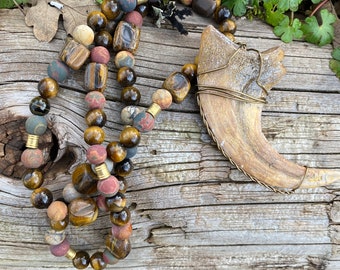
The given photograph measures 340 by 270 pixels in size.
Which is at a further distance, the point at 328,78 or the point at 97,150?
the point at 328,78

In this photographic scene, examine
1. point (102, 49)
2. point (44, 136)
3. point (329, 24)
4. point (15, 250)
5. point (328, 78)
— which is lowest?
point (15, 250)

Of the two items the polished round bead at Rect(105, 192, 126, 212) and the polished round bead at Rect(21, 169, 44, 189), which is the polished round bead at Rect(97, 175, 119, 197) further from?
the polished round bead at Rect(21, 169, 44, 189)

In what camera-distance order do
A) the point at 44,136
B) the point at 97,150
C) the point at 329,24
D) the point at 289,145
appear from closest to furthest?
the point at 97,150 < the point at 44,136 < the point at 289,145 < the point at 329,24

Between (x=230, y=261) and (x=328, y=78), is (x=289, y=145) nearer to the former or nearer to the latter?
(x=328, y=78)

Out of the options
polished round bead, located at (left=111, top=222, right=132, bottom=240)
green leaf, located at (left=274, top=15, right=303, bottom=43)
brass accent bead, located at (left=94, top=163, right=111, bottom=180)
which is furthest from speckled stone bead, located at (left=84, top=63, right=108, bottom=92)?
green leaf, located at (left=274, top=15, right=303, bottom=43)

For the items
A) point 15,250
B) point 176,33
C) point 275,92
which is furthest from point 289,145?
point 15,250

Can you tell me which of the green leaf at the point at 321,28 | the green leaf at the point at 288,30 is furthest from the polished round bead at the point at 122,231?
the green leaf at the point at 321,28
